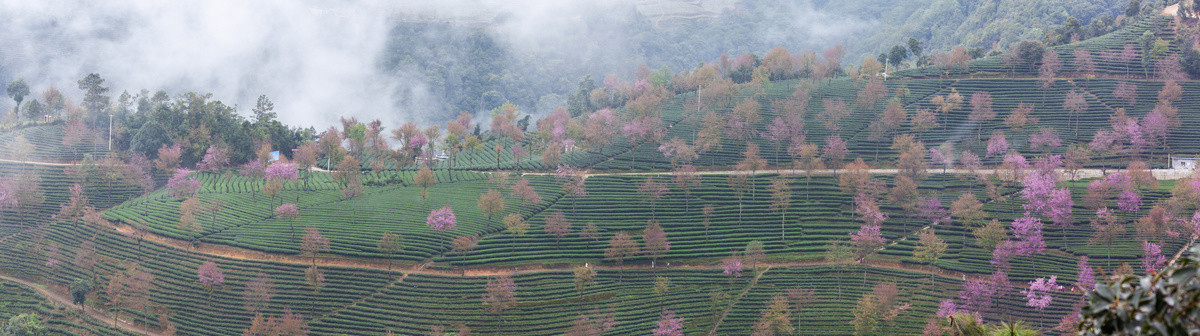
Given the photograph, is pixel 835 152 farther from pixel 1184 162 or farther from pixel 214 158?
pixel 214 158

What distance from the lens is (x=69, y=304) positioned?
4662cm

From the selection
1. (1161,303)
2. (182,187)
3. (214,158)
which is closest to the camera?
(1161,303)

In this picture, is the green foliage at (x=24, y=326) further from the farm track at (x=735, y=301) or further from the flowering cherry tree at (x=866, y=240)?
the flowering cherry tree at (x=866, y=240)

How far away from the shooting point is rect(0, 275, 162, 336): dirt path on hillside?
4430cm

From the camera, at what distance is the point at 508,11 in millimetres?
132000

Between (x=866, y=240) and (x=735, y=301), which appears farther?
(x=866, y=240)

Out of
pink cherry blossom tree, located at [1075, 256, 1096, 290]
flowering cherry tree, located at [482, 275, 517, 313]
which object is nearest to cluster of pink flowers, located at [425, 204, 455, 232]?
flowering cherry tree, located at [482, 275, 517, 313]

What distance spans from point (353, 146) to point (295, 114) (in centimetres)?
3845

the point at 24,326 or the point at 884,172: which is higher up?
the point at 884,172

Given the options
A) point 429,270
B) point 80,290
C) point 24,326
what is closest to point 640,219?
point 429,270

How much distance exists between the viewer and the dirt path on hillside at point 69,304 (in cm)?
4430

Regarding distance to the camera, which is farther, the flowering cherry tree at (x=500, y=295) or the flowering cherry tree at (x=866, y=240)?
the flowering cherry tree at (x=866, y=240)

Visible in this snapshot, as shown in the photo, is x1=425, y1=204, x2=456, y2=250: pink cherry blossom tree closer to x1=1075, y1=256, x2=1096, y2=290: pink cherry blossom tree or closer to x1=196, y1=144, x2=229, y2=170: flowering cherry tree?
x1=196, y1=144, x2=229, y2=170: flowering cherry tree

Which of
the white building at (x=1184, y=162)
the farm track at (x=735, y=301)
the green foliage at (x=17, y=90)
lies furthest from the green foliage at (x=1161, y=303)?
the green foliage at (x=17, y=90)
